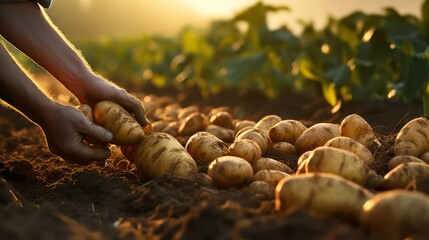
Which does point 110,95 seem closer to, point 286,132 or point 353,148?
point 286,132

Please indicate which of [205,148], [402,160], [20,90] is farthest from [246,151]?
[20,90]

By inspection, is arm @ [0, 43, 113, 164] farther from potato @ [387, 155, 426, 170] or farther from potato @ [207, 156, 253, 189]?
potato @ [387, 155, 426, 170]

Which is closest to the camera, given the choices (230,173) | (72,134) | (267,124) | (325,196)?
(325,196)

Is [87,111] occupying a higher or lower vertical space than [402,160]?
higher

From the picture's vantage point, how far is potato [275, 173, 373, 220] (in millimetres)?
2281

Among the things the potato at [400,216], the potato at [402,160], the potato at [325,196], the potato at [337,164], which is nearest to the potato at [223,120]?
the potato at [402,160]

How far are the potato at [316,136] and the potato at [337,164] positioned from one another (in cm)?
76

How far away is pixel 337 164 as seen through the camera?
276 centimetres

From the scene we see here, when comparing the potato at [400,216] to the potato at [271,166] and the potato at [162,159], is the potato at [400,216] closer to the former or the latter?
the potato at [271,166]

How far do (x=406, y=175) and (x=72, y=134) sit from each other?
1.83m

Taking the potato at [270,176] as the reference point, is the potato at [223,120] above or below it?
below

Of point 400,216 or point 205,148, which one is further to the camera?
point 205,148

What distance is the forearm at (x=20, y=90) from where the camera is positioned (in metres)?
3.04

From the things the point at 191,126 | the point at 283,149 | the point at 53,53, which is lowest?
the point at 191,126
